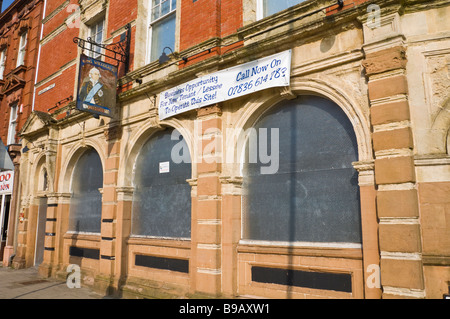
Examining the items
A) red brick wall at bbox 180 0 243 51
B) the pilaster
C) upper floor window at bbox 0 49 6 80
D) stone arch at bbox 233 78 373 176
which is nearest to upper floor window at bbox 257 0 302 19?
red brick wall at bbox 180 0 243 51

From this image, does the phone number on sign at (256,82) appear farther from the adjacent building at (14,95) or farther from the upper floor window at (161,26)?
the adjacent building at (14,95)

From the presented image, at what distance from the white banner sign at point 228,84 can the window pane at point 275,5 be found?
49.4 inches

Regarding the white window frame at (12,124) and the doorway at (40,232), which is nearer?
the doorway at (40,232)

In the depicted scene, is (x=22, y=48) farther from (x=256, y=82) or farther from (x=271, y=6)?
(x=256, y=82)

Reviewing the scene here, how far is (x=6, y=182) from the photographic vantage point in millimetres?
14273

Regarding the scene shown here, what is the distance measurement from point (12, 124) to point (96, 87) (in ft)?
29.2

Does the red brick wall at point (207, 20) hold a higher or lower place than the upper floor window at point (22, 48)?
lower

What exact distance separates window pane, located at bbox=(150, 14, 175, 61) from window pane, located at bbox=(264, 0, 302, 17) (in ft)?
8.73

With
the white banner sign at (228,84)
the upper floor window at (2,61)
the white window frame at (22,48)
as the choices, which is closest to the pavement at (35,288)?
the white banner sign at (228,84)

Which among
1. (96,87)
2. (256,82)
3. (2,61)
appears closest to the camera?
(256,82)

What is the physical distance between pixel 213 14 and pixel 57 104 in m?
7.40

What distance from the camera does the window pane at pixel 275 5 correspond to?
21.9ft

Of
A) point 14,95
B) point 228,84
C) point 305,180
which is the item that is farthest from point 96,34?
point 305,180
